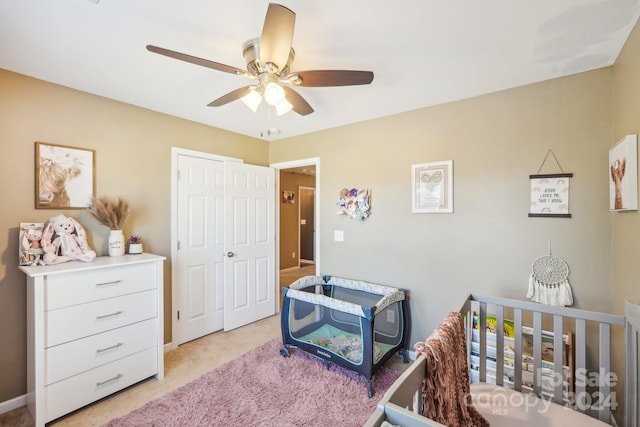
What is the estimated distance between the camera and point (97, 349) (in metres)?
1.94

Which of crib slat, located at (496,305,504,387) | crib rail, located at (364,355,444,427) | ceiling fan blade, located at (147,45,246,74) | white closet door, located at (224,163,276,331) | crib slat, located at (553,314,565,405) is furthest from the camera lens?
white closet door, located at (224,163,276,331)

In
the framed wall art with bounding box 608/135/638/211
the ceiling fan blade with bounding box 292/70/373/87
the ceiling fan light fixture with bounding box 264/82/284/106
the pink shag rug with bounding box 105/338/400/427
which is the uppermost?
the ceiling fan blade with bounding box 292/70/373/87

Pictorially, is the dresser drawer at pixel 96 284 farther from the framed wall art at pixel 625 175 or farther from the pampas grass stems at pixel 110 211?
the framed wall art at pixel 625 175

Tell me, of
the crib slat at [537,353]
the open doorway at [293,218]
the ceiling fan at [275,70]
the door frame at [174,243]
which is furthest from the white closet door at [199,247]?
the crib slat at [537,353]

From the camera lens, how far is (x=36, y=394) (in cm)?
170

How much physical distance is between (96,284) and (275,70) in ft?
6.23

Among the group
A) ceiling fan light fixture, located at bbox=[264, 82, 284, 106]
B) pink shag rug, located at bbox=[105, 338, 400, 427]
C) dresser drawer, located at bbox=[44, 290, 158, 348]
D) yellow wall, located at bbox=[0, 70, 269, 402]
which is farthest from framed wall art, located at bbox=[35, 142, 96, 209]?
ceiling fan light fixture, located at bbox=[264, 82, 284, 106]

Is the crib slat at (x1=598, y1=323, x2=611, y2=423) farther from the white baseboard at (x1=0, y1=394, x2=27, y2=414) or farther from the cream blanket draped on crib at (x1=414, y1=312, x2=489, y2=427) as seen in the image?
the white baseboard at (x1=0, y1=394, x2=27, y2=414)

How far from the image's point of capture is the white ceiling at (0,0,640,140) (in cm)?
132

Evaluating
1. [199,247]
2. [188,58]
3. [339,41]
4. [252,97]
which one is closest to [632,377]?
[339,41]

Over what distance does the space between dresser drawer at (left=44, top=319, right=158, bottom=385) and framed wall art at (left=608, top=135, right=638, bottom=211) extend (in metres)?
3.23

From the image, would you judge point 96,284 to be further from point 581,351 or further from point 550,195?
point 550,195

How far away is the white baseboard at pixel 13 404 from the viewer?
1875mm

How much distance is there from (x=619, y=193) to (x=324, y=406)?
2.28m
